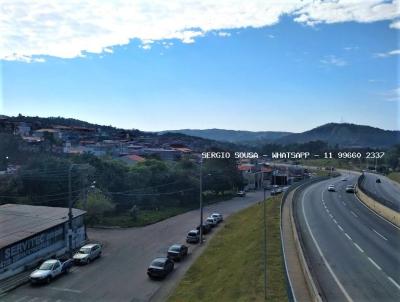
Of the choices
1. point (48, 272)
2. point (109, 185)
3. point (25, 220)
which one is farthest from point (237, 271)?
point (109, 185)

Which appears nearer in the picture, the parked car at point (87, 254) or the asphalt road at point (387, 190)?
the parked car at point (87, 254)

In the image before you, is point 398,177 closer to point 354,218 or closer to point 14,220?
point 354,218

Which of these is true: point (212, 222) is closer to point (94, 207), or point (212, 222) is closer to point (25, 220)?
point (94, 207)

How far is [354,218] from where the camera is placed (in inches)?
1346

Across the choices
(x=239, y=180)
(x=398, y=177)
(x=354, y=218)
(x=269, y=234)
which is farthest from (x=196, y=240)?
(x=398, y=177)

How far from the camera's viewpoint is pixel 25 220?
3234 cm

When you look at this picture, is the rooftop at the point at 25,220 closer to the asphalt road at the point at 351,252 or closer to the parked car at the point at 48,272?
the parked car at the point at 48,272

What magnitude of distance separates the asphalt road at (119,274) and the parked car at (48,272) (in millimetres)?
361

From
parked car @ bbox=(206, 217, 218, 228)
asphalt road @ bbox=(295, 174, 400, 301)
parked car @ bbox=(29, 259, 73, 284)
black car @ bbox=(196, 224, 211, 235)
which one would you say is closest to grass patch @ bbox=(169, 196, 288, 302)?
asphalt road @ bbox=(295, 174, 400, 301)

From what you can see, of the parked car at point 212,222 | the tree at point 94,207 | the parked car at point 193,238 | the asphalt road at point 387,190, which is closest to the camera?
the parked car at point 193,238

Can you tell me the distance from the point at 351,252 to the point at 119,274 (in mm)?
13614

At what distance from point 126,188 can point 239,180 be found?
89.7 feet

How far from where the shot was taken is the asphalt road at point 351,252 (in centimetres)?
1667

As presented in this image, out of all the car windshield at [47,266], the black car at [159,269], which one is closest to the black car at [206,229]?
the black car at [159,269]
